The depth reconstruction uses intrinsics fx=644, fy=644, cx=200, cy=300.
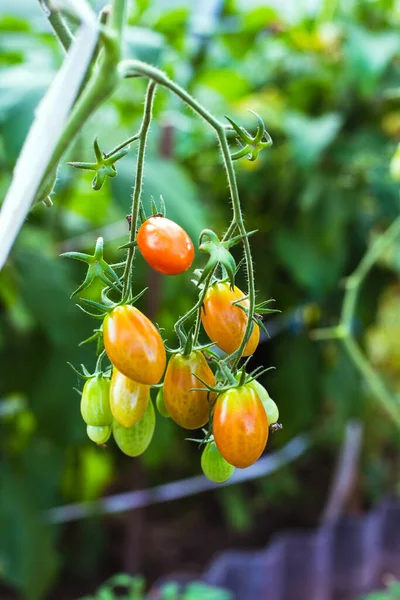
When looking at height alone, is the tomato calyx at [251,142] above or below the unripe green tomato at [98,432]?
above

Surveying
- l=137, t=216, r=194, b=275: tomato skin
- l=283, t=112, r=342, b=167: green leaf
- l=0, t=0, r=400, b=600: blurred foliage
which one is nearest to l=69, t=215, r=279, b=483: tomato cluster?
l=137, t=216, r=194, b=275: tomato skin

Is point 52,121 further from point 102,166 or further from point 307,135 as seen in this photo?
point 307,135

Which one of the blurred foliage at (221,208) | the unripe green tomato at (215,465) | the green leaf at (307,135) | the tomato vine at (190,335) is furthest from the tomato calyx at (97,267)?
the green leaf at (307,135)

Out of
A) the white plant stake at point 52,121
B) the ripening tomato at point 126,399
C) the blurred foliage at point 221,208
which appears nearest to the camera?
the white plant stake at point 52,121

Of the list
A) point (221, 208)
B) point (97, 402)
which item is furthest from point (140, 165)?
point (221, 208)

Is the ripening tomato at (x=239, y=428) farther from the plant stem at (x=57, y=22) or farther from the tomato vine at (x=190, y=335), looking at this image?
the plant stem at (x=57, y=22)

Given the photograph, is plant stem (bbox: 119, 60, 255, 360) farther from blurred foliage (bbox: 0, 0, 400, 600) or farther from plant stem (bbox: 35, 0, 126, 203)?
blurred foliage (bbox: 0, 0, 400, 600)

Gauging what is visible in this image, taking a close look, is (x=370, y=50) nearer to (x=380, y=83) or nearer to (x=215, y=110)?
(x=380, y=83)
